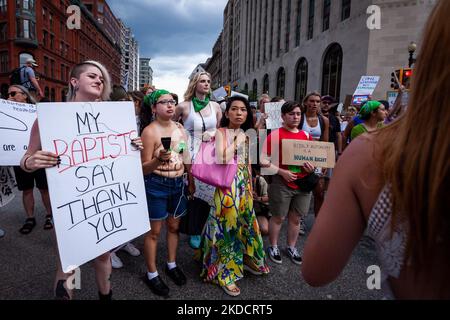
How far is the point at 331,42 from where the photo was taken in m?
21.3

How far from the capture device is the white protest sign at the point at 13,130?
3.27 metres

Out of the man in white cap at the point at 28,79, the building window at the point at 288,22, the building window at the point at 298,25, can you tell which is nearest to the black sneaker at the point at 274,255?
the man in white cap at the point at 28,79

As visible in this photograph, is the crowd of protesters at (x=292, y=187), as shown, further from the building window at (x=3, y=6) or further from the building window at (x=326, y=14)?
the building window at (x=3, y=6)

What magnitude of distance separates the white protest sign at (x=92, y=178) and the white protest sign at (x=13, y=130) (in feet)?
7.37

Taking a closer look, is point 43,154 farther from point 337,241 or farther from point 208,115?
point 208,115

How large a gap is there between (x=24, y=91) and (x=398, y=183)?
4.68 m

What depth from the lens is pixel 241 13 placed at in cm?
5712

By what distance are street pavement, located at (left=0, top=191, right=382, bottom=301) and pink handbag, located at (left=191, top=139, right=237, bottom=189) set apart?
109 centimetres

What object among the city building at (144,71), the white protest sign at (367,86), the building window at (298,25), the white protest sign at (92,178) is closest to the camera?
the white protest sign at (92,178)

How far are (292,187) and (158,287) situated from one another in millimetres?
1844

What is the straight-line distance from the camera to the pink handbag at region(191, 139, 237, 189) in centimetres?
258

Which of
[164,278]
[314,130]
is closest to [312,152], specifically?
[314,130]

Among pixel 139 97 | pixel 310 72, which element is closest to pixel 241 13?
pixel 310 72

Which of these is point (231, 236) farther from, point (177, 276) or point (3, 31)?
point (3, 31)
